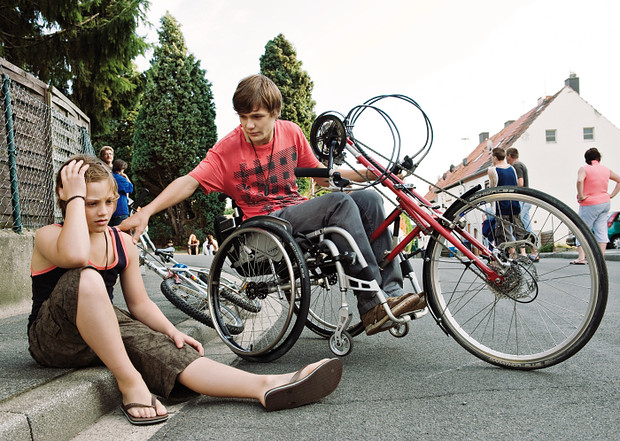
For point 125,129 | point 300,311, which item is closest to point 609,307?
point 300,311

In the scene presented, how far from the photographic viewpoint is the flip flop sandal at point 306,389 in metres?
2.22

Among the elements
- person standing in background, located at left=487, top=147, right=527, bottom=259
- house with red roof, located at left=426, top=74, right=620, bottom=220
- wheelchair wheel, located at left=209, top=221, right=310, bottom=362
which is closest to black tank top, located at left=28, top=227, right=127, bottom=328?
wheelchair wheel, located at left=209, top=221, right=310, bottom=362

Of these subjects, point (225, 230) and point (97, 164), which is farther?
point (225, 230)

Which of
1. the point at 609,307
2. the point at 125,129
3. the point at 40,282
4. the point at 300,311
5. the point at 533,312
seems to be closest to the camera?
the point at 40,282

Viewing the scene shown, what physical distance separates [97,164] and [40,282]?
0.56 metres

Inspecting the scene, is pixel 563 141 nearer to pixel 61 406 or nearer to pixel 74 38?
pixel 74 38

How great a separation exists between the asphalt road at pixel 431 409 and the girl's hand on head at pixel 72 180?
0.93 metres

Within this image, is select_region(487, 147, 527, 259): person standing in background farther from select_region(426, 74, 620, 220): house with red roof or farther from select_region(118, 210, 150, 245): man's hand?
select_region(426, 74, 620, 220): house with red roof

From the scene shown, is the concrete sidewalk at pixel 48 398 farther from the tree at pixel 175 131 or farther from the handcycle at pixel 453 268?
the tree at pixel 175 131

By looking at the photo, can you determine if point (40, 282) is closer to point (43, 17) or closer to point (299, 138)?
point (299, 138)

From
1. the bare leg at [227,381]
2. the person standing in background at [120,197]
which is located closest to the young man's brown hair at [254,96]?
the bare leg at [227,381]

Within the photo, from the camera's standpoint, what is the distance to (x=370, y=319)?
9.49ft

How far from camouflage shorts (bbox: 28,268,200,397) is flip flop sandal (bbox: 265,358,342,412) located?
39 centimetres

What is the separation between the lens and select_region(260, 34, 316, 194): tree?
3497 cm
